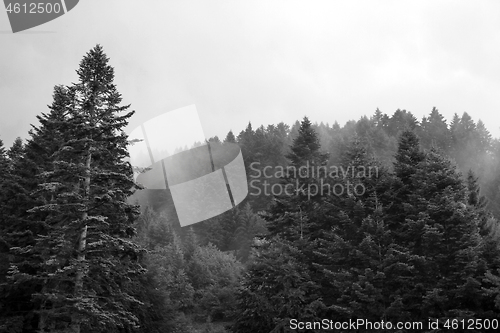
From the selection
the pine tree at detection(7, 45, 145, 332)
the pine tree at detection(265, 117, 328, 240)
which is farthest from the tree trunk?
the pine tree at detection(265, 117, 328, 240)

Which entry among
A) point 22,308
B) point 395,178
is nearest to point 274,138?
point 395,178

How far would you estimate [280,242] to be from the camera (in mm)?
23453

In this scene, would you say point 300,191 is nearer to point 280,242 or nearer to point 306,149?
point 306,149

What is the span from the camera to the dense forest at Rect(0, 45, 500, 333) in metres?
15.1

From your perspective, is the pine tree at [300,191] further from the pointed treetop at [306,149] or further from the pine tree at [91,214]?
the pine tree at [91,214]

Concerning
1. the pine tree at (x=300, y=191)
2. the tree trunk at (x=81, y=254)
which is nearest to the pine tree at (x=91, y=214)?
the tree trunk at (x=81, y=254)

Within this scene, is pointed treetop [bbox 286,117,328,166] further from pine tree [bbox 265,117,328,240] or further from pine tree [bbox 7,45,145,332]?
pine tree [bbox 7,45,145,332]

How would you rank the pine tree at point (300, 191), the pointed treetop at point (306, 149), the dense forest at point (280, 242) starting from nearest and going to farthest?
1. the dense forest at point (280, 242)
2. the pine tree at point (300, 191)
3. the pointed treetop at point (306, 149)

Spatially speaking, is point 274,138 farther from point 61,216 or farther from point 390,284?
point 61,216

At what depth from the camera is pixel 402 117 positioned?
11838cm

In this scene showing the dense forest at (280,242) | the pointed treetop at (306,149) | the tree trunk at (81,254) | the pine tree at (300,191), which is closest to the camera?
the tree trunk at (81,254)

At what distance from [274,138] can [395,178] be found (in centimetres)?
7777

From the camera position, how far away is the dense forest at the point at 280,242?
15.1 m

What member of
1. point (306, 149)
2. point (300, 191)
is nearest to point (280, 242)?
point (300, 191)
